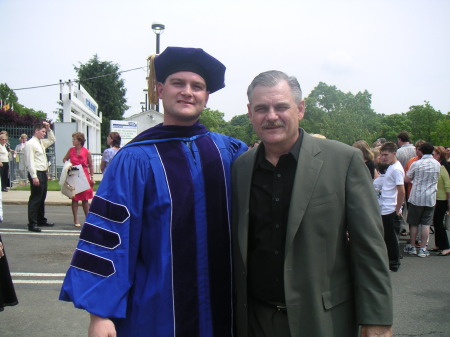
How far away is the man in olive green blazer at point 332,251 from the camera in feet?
5.79

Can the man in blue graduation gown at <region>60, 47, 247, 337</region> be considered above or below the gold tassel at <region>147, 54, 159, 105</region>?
below

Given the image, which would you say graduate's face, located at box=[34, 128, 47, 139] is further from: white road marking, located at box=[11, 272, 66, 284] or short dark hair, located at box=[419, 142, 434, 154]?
short dark hair, located at box=[419, 142, 434, 154]

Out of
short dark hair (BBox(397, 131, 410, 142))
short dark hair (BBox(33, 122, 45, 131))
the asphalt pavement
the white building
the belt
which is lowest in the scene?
the asphalt pavement

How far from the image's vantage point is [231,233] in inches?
80.7

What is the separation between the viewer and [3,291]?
3.25 meters

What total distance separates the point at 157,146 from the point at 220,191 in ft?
1.31

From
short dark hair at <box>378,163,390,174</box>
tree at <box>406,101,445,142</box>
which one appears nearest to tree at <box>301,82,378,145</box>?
tree at <box>406,101,445,142</box>

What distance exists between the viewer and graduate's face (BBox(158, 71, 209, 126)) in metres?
2.04

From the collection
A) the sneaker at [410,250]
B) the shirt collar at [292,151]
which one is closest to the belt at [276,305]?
the shirt collar at [292,151]

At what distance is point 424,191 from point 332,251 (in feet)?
17.1

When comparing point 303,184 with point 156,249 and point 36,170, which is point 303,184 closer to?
point 156,249

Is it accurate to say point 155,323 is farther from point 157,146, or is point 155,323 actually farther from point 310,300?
point 157,146

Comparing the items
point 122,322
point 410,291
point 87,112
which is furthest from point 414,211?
point 87,112

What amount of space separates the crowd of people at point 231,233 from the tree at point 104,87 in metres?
46.0
